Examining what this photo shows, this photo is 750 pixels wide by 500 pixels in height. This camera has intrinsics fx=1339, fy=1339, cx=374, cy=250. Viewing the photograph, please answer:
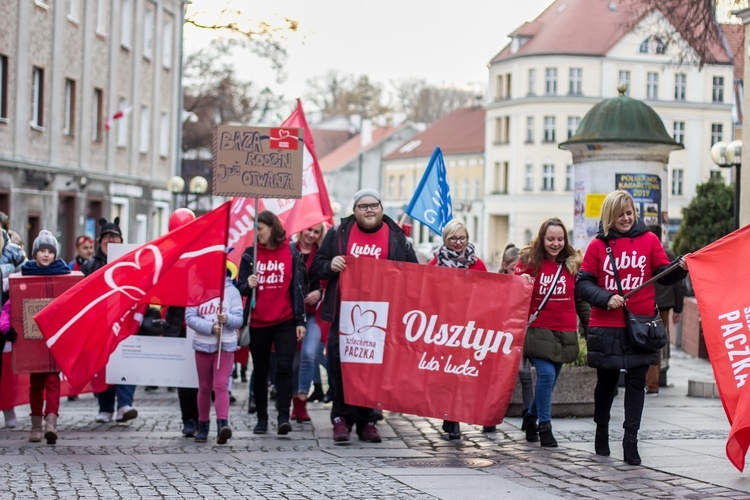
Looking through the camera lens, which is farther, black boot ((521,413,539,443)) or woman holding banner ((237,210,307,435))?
woman holding banner ((237,210,307,435))

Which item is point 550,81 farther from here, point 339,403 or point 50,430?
point 50,430

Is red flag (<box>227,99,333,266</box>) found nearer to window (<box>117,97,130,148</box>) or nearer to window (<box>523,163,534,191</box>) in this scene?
window (<box>117,97,130,148</box>)

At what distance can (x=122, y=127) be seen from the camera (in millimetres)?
40469

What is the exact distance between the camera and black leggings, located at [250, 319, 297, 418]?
Result: 37.0 feet

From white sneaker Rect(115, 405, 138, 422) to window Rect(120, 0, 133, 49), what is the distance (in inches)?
1139

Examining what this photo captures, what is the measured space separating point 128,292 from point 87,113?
2719 centimetres

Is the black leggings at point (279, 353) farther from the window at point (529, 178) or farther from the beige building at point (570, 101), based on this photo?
the window at point (529, 178)

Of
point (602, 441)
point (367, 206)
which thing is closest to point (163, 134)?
point (367, 206)

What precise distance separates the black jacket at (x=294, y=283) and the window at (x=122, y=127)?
29479 millimetres

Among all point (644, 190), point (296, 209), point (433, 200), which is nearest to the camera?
point (433, 200)

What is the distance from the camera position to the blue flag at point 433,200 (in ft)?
46.2

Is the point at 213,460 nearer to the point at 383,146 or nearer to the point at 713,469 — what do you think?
the point at 713,469

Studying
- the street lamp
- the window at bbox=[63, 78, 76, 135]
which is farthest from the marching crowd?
the window at bbox=[63, 78, 76, 135]

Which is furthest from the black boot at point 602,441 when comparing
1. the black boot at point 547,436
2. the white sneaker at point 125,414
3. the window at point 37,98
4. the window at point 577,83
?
the window at point 577,83
